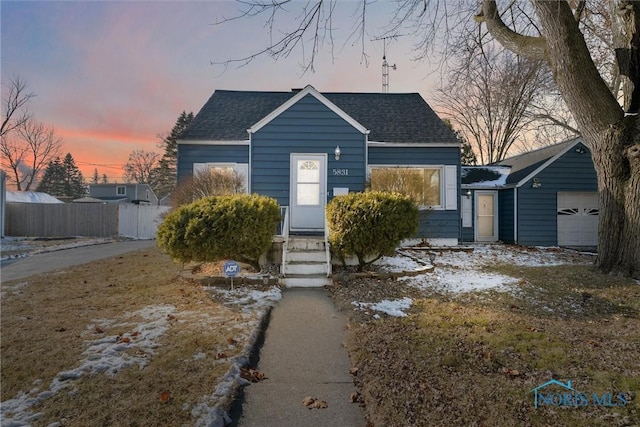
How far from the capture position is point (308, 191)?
11.1 meters

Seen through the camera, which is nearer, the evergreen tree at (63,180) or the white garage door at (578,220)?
the white garage door at (578,220)

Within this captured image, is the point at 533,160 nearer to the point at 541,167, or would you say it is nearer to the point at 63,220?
the point at 541,167

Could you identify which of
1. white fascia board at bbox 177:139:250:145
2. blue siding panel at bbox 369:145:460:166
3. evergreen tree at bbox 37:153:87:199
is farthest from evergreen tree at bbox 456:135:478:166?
evergreen tree at bbox 37:153:87:199

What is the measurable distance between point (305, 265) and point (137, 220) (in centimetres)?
1789

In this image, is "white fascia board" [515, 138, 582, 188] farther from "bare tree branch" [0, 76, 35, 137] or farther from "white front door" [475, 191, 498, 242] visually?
"bare tree branch" [0, 76, 35, 137]

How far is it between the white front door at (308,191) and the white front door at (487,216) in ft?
25.3

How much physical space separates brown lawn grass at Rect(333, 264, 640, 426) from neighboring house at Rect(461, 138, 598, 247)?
840cm

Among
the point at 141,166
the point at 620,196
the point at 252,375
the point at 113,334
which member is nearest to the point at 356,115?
the point at 620,196

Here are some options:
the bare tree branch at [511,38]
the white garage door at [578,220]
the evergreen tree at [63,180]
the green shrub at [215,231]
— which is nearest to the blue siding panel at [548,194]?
the white garage door at [578,220]

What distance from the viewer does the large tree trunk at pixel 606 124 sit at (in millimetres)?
7137

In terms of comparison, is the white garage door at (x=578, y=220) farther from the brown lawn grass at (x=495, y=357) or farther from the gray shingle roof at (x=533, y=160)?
the brown lawn grass at (x=495, y=357)

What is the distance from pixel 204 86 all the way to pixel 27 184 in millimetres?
36159

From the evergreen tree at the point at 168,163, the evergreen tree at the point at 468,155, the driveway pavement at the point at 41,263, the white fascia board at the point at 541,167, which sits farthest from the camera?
the evergreen tree at the point at 168,163

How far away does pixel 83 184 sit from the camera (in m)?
60.7
